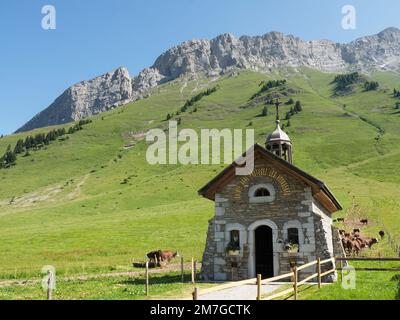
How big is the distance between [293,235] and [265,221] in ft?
5.73

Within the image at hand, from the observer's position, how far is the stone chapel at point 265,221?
25375 millimetres

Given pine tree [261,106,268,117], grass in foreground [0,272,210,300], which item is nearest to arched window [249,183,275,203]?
grass in foreground [0,272,210,300]

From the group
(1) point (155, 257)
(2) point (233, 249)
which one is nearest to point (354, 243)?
(1) point (155, 257)

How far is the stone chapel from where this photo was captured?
2538cm

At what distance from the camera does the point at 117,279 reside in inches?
1147

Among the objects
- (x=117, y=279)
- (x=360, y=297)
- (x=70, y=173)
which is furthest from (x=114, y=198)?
(x=360, y=297)

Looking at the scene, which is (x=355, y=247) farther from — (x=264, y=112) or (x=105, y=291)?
(x=264, y=112)

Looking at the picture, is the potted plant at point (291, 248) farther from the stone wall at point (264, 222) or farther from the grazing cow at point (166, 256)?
the grazing cow at point (166, 256)

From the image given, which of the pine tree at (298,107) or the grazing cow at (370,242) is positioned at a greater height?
the pine tree at (298,107)

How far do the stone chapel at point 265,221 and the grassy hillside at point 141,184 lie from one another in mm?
13811

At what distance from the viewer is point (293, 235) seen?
25719 mm

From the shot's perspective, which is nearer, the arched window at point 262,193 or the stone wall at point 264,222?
the stone wall at point 264,222

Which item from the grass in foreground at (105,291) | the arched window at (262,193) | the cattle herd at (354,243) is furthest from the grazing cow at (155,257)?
the cattle herd at (354,243)
